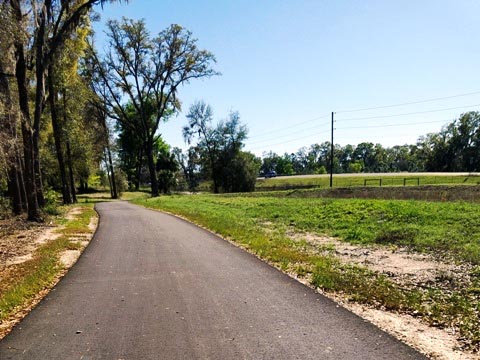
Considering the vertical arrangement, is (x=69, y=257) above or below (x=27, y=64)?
below

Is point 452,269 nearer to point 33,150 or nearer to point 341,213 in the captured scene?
point 341,213

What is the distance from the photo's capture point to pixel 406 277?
24.7ft

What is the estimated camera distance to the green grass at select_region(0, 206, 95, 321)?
6141mm

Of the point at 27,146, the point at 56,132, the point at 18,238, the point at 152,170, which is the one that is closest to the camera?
the point at 18,238

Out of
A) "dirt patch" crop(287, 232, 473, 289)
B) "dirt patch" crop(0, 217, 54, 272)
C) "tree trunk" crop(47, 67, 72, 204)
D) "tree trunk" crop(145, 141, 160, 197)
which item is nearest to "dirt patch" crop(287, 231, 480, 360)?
"dirt patch" crop(287, 232, 473, 289)

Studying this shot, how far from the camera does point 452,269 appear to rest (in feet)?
25.9

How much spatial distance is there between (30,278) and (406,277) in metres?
7.11

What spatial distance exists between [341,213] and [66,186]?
24.5 m

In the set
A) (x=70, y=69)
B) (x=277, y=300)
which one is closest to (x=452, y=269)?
(x=277, y=300)

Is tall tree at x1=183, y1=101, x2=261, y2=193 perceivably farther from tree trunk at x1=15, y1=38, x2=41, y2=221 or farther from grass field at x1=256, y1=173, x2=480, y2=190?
tree trunk at x1=15, y1=38, x2=41, y2=221

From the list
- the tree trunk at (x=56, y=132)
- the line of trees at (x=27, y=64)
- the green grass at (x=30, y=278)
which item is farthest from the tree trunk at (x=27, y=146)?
the tree trunk at (x=56, y=132)

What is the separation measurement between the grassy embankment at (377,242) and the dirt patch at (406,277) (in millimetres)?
188

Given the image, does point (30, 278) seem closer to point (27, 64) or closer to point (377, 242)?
point (377, 242)

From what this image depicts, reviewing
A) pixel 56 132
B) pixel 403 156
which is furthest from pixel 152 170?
pixel 403 156
